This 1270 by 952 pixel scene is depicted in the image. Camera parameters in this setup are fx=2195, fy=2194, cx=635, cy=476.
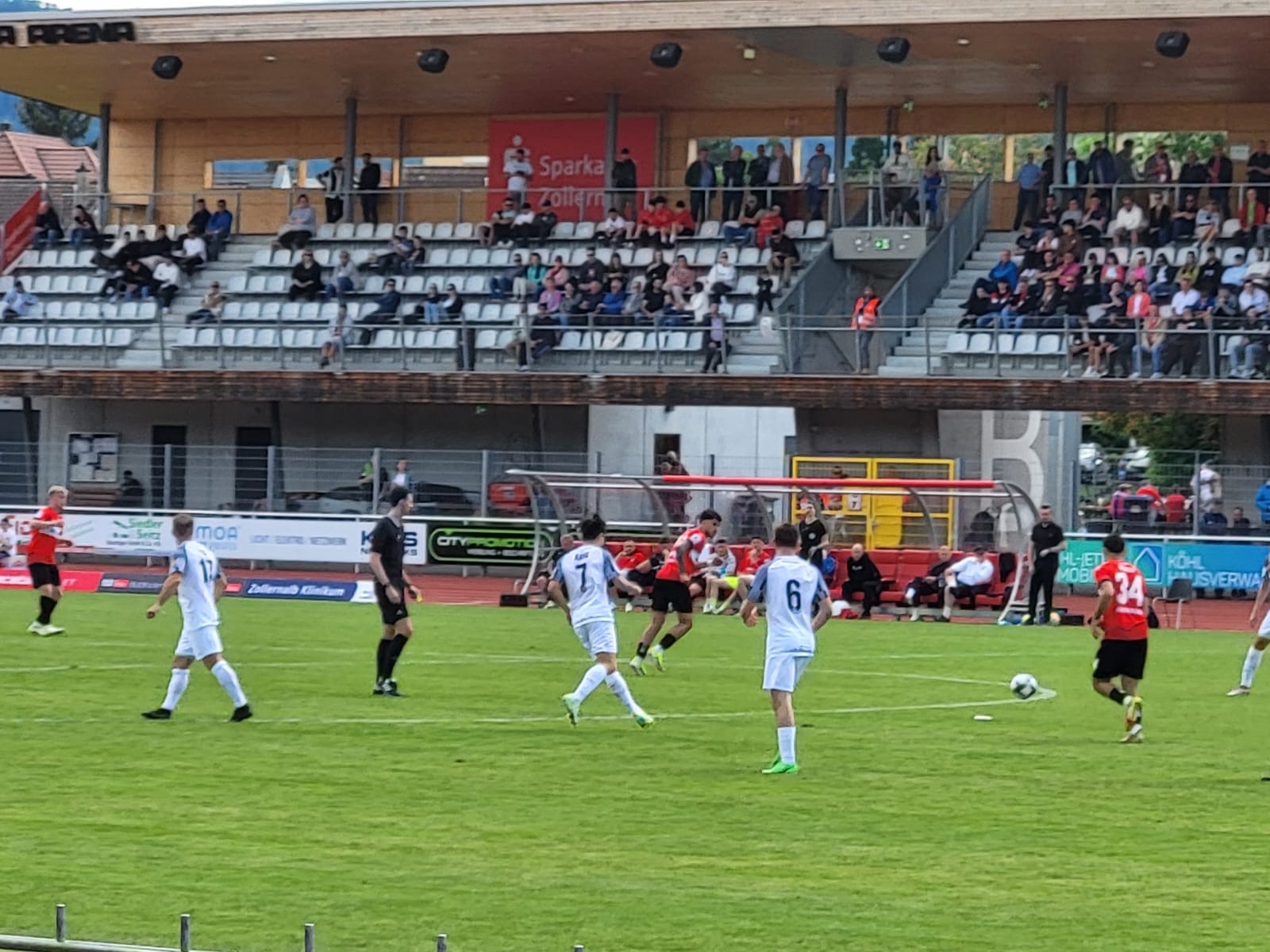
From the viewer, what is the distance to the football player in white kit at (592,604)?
17.5m

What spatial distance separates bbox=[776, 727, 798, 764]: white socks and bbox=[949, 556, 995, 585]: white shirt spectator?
19096mm

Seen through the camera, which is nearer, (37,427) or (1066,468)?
(1066,468)

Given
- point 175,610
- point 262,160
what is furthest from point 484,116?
point 175,610

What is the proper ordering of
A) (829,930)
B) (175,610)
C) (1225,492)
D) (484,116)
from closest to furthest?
(829,930) < (175,610) < (1225,492) < (484,116)

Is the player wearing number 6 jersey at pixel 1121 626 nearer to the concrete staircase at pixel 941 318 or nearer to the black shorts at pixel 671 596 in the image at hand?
the black shorts at pixel 671 596

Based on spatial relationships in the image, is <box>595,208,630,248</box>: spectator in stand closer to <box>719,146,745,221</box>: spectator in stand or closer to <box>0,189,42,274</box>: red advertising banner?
<box>719,146,745,221</box>: spectator in stand

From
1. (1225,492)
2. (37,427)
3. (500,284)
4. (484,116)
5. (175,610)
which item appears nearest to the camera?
(175,610)

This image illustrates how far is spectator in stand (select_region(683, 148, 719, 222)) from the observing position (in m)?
43.8

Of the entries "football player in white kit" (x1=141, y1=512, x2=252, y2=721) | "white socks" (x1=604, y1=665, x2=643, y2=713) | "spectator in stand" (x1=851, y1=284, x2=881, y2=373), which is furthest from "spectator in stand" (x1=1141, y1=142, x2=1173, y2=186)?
"football player in white kit" (x1=141, y1=512, x2=252, y2=721)

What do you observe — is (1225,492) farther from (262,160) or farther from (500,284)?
(262,160)

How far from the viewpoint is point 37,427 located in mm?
45500

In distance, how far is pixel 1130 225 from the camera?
39.4 meters

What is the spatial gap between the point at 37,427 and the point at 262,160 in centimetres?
901

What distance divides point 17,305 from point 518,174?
10.8 meters
